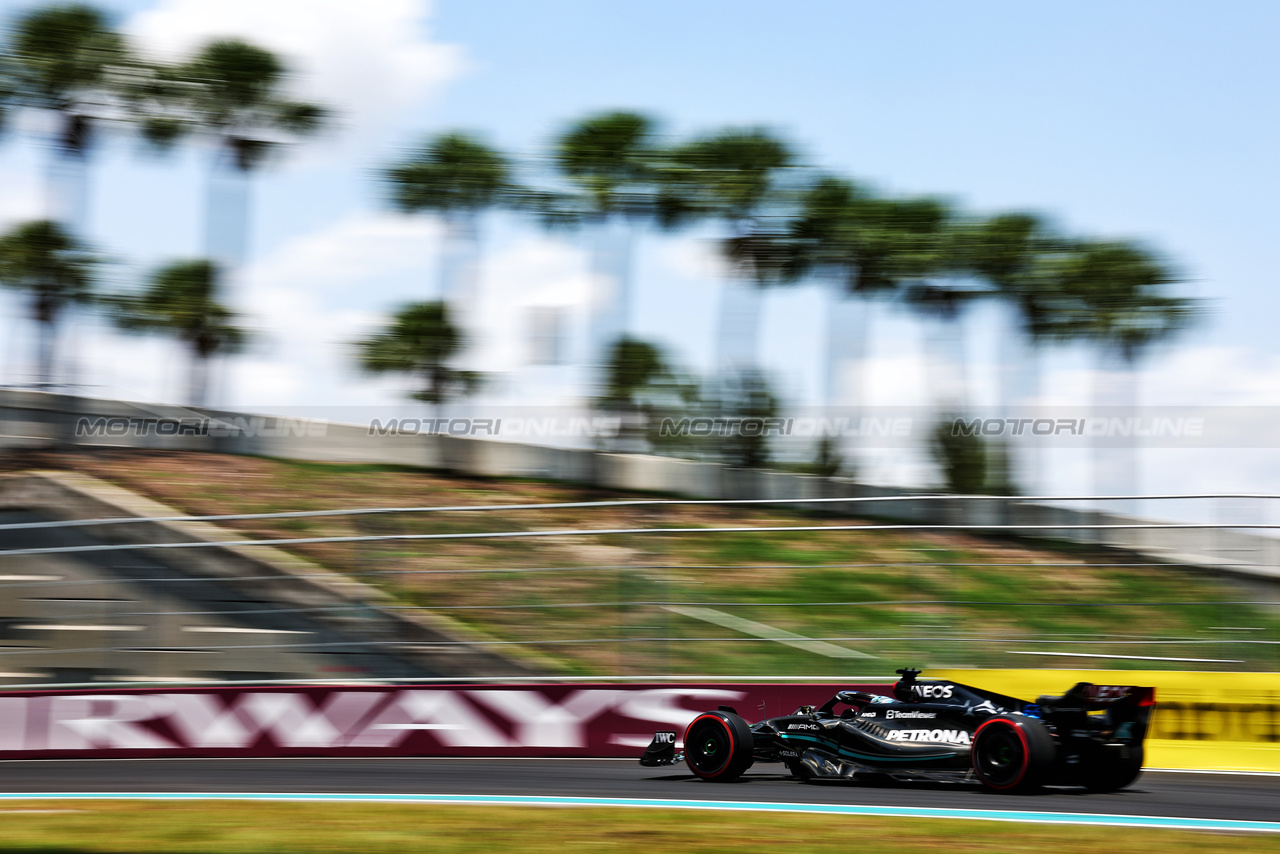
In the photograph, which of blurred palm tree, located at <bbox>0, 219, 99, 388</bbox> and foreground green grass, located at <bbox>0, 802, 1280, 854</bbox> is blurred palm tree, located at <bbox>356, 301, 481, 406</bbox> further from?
foreground green grass, located at <bbox>0, 802, 1280, 854</bbox>

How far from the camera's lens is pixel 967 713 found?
26.9 ft

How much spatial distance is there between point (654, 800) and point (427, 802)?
143 centimetres

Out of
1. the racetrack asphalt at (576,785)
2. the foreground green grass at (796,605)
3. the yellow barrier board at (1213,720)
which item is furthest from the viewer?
the foreground green grass at (796,605)

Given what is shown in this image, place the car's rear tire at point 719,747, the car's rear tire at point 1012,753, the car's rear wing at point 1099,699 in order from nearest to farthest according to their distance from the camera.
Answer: the car's rear tire at point 1012,753, the car's rear wing at point 1099,699, the car's rear tire at point 719,747

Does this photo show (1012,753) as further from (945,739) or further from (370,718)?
(370,718)

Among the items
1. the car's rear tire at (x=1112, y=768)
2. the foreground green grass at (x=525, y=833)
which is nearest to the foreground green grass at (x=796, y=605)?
the car's rear tire at (x=1112, y=768)

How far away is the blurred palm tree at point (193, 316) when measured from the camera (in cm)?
2394

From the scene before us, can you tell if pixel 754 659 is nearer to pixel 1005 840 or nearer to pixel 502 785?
pixel 502 785

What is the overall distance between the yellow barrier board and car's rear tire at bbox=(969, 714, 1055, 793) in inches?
114

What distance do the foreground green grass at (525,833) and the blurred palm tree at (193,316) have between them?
A: 1775 cm

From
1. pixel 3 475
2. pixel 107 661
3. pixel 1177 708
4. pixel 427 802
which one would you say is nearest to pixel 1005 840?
pixel 427 802

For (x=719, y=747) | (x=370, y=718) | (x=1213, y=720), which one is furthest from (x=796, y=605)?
(x=370, y=718)

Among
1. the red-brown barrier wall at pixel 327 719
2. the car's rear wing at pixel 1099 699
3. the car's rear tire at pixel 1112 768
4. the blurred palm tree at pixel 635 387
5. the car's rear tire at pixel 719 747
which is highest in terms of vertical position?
the blurred palm tree at pixel 635 387

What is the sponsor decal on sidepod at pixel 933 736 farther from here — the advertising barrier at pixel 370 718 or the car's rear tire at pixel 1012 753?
the advertising barrier at pixel 370 718
